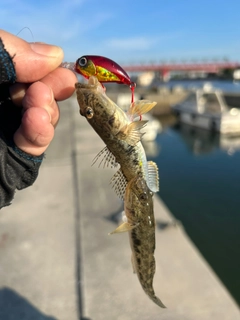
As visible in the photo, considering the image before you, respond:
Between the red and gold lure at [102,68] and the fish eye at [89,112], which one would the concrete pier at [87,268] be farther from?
the red and gold lure at [102,68]

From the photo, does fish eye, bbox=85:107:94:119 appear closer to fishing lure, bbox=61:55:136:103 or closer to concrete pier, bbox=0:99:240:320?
fishing lure, bbox=61:55:136:103

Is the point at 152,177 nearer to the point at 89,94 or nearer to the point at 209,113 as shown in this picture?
the point at 89,94

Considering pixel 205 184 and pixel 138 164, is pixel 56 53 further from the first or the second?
pixel 205 184

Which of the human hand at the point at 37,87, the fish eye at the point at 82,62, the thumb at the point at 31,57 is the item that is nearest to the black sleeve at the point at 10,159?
the human hand at the point at 37,87

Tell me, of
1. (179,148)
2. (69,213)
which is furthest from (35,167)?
(179,148)

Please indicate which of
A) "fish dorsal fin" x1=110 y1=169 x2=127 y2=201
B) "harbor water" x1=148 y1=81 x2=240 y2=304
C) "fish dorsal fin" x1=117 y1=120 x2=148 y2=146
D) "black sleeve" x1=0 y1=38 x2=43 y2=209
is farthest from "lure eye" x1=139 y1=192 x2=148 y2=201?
"harbor water" x1=148 y1=81 x2=240 y2=304
